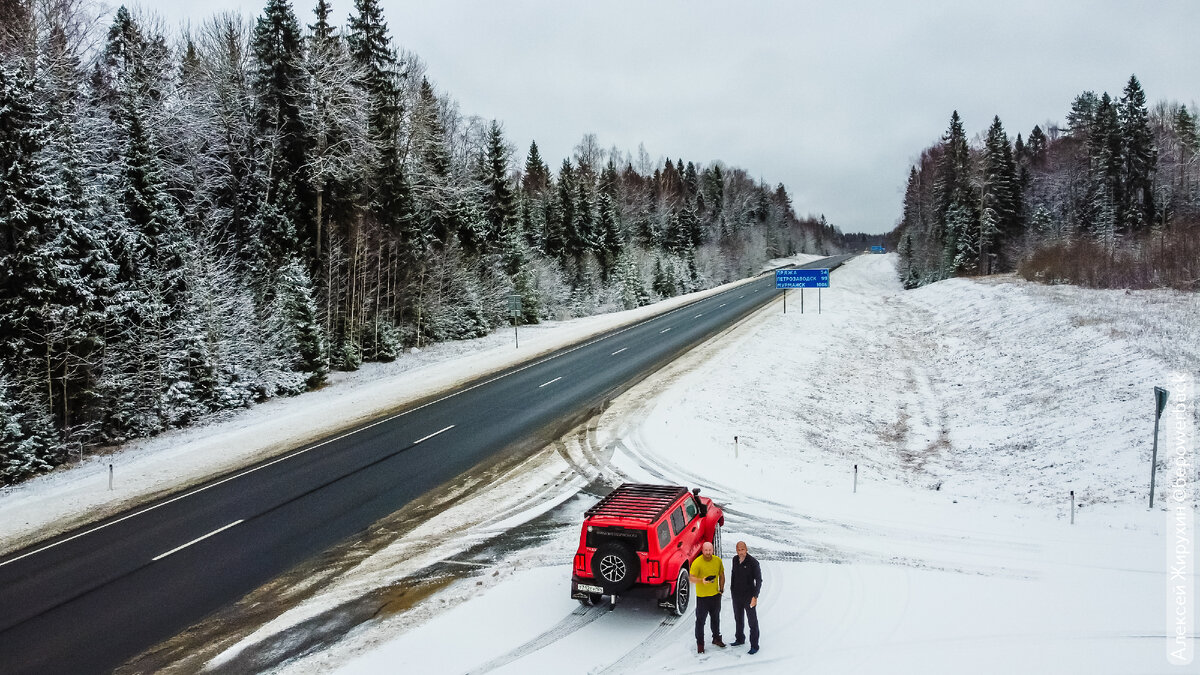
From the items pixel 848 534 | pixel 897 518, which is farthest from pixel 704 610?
pixel 897 518

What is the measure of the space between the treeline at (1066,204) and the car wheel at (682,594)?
156 feet

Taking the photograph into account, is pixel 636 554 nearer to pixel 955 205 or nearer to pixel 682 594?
pixel 682 594

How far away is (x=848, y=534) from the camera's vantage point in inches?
516

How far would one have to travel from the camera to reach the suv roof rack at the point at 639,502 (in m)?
10.2

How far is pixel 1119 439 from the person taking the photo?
54.3 ft

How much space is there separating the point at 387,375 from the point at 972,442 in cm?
2370

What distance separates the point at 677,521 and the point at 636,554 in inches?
44.6

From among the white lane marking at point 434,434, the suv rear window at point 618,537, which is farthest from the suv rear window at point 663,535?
the white lane marking at point 434,434

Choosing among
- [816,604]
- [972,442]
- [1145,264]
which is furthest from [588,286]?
[816,604]

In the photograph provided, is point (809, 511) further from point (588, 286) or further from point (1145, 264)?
point (588, 286)

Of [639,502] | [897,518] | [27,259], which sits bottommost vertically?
[897,518]

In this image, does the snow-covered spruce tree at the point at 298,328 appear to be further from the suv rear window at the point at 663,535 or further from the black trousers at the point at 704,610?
the black trousers at the point at 704,610

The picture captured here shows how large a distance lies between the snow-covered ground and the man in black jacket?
1.21 ft

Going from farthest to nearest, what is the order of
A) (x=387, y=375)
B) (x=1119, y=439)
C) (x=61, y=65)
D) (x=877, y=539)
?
(x=387, y=375), (x=61, y=65), (x=1119, y=439), (x=877, y=539)
